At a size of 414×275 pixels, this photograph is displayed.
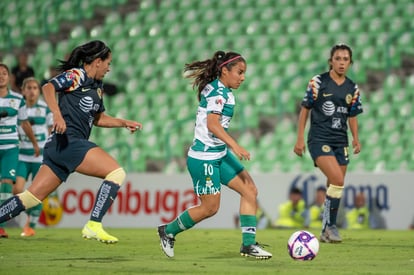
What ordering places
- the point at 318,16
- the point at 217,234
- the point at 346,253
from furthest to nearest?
the point at 318,16 → the point at 217,234 → the point at 346,253

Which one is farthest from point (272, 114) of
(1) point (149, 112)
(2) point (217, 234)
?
(2) point (217, 234)

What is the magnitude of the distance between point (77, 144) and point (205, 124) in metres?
1.21

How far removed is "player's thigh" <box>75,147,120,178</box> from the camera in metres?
8.63

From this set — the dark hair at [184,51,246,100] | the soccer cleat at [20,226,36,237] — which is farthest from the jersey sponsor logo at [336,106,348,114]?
the soccer cleat at [20,226,36,237]

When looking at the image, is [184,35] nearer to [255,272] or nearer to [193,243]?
[193,243]

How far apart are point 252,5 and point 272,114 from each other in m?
3.78

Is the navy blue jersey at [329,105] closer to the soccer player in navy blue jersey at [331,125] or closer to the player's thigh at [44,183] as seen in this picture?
the soccer player in navy blue jersey at [331,125]

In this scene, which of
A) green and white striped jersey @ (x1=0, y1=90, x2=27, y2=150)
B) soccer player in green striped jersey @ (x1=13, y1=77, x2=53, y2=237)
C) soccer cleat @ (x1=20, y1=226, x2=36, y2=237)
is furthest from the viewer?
soccer player in green striped jersey @ (x1=13, y1=77, x2=53, y2=237)

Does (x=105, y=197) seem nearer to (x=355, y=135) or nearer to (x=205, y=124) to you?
(x=205, y=124)

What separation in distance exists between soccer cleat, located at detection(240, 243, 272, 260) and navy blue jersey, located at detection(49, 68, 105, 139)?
1862mm

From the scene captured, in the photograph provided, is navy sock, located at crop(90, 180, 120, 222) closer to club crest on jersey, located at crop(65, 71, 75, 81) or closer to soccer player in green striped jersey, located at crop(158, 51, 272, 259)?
soccer player in green striped jersey, located at crop(158, 51, 272, 259)

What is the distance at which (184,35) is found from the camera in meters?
21.3

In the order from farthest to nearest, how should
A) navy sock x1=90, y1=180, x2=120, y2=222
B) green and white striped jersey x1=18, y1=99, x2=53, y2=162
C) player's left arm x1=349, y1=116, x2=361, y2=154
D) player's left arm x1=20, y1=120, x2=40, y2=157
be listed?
green and white striped jersey x1=18, y1=99, x2=53, y2=162
player's left arm x1=20, y1=120, x2=40, y2=157
player's left arm x1=349, y1=116, x2=361, y2=154
navy sock x1=90, y1=180, x2=120, y2=222

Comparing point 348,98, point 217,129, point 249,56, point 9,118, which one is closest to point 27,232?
point 9,118
